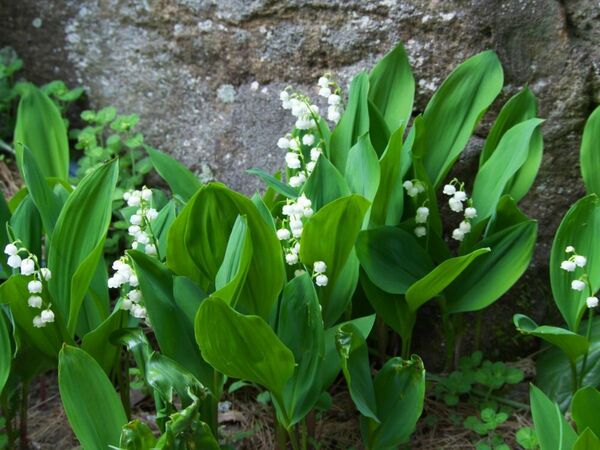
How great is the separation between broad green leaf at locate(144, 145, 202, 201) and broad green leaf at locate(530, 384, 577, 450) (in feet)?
3.65

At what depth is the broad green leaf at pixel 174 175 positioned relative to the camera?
2439 mm

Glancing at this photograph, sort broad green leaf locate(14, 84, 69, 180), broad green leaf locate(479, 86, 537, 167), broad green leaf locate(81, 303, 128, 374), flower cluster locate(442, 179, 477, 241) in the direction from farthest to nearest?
broad green leaf locate(14, 84, 69, 180)
broad green leaf locate(479, 86, 537, 167)
flower cluster locate(442, 179, 477, 241)
broad green leaf locate(81, 303, 128, 374)

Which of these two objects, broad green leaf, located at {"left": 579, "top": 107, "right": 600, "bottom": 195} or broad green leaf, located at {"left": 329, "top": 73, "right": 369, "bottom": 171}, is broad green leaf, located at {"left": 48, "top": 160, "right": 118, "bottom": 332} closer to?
broad green leaf, located at {"left": 329, "top": 73, "right": 369, "bottom": 171}

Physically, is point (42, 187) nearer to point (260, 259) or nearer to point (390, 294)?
point (260, 259)

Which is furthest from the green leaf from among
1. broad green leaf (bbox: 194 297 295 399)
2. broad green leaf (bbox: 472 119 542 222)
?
broad green leaf (bbox: 472 119 542 222)

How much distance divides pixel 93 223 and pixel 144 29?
45.1 inches

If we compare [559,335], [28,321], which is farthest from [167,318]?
[559,335]

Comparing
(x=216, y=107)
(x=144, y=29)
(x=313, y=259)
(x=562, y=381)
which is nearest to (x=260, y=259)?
(x=313, y=259)

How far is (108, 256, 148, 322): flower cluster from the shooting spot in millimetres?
1895

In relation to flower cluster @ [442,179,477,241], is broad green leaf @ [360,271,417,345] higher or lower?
lower

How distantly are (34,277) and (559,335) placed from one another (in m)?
1.21

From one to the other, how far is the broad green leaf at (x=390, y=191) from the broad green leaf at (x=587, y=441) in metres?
0.78

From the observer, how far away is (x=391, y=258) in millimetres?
2201

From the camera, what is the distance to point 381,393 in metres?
2.04
